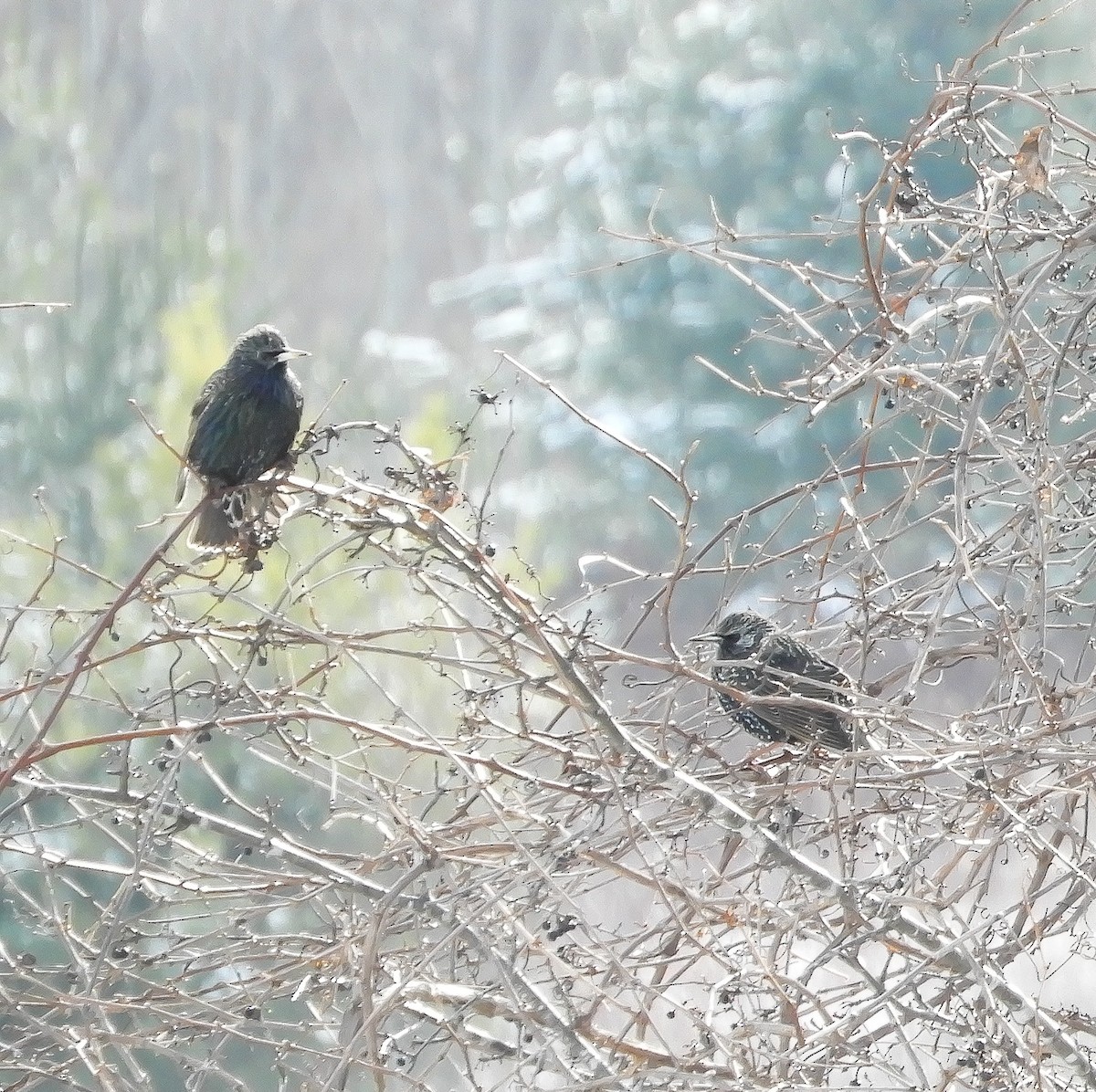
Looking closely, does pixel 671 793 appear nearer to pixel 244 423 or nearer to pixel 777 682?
pixel 777 682

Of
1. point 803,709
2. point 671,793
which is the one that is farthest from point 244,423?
point 671,793

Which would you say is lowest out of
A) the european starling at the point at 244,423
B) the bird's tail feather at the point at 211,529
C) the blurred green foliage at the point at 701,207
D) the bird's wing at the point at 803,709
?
the bird's wing at the point at 803,709

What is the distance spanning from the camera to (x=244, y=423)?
3619mm

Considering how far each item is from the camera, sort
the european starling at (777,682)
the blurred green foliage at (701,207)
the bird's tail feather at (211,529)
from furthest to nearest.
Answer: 1. the blurred green foliage at (701,207)
2. the bird's tail feather at (211,529)
3. the european starling at (777,682)

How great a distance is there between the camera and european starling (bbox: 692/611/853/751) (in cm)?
274

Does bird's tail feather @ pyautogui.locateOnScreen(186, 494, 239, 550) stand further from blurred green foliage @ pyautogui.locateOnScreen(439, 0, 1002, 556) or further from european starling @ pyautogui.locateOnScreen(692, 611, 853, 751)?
blurred green foliage @ pyautogui.locateOnScreen(439, 0, 1002, 556)

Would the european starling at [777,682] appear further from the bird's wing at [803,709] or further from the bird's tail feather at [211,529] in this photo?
the bird's tail feather at [211,529]

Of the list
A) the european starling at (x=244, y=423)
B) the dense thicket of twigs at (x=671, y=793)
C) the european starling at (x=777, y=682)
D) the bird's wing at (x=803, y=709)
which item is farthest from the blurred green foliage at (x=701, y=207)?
the dense thicket of twigs at (x=671, y=793)

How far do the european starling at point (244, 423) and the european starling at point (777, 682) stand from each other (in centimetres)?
108

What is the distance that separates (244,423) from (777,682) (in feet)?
5.13

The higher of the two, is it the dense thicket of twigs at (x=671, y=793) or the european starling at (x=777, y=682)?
the european starling at (x=777, y=682)

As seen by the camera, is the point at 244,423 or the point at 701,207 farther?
the point at 701,207

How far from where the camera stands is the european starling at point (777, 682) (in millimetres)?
2738

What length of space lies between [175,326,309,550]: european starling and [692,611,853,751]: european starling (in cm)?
108
